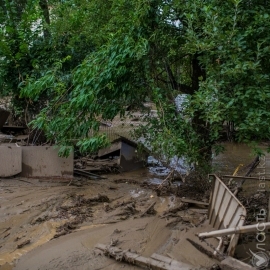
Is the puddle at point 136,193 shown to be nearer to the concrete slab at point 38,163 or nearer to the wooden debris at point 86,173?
the wooden debris at point 86,173

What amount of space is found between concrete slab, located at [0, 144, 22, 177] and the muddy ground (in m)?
0.18

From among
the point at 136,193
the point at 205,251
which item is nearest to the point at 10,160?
the point at 136,193

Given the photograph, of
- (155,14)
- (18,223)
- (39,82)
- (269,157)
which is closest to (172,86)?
(155,14)

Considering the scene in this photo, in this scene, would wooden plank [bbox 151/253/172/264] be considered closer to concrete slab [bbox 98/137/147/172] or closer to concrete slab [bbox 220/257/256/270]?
concrete slab [bbox 220/257/256/270]

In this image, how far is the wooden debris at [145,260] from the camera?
4145mm

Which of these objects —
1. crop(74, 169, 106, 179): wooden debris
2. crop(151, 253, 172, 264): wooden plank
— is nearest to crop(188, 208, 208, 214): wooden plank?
crop(151, 253, 172, 264): wooden plank

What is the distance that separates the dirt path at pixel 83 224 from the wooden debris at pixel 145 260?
3.2 inches

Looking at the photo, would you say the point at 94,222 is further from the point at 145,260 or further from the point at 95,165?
the point at 95,165

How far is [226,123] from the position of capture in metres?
5.90

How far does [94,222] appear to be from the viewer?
6008mm

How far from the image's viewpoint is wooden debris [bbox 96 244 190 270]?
4.14m

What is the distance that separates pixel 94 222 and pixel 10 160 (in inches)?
121

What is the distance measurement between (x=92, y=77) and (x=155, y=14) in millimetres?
1600

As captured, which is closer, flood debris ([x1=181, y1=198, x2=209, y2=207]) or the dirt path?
the dirt path
